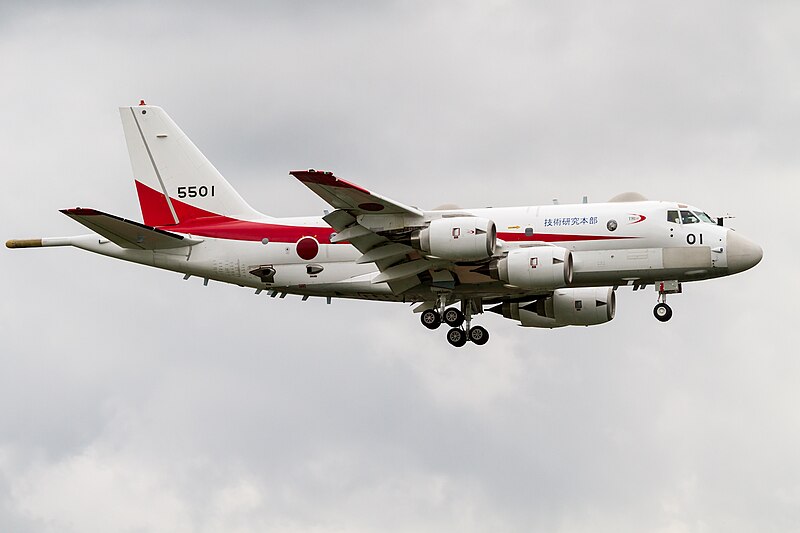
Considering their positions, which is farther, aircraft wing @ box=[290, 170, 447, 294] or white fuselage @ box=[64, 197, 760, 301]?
white fuselage @ box=[64, 197, 760, 301]

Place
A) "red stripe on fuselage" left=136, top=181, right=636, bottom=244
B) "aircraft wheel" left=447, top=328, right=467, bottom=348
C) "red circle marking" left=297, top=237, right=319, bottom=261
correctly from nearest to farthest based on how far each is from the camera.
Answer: "red stripe on fuselage" left=136, top=181, right=636, bottom=244 → "red circle marking" left=297, top=237, right=319, bottom=261 → "aircraft wheel" left=447, top=328, right=467, bottom=348

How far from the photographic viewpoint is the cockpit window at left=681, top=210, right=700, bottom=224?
6356 cm

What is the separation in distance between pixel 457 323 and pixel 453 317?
12.5 inches

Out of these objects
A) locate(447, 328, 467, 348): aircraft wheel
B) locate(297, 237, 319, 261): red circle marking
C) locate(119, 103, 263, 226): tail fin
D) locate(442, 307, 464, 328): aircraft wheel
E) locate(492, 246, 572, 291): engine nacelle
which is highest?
locate(119, 103, 263, 226): tail fin

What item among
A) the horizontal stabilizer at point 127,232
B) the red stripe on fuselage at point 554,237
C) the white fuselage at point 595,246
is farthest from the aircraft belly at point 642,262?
the horizontal stabilizer at point 127,232

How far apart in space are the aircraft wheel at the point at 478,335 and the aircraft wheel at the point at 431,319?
145cm

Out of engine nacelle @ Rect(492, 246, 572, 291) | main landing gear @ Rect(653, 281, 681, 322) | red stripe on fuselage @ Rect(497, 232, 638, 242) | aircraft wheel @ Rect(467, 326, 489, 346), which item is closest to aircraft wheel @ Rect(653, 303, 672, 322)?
main landing gear @ Rect(653, 281, 681, 322)

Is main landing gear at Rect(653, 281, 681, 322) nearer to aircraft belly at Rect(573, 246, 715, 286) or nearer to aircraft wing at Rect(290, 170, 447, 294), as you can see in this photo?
aircraft belly at Rect(573, 246, 715, 286)

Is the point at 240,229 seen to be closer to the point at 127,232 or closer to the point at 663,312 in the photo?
the point at 127,232

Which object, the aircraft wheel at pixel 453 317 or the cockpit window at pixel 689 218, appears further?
the aircraft wheel at pixel 453 317

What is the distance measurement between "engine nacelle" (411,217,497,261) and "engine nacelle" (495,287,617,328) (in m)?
8.56

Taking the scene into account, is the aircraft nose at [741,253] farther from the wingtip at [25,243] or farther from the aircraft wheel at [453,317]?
the wingtip at [25,243]

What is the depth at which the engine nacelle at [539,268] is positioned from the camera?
2419 inches

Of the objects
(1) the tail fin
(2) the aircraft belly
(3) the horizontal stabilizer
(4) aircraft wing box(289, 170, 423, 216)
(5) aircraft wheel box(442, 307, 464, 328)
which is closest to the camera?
(4) aircraft wing box(289, 170, 423, 216)
